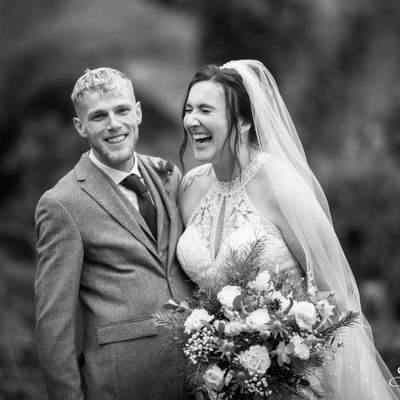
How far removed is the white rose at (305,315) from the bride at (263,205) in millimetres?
709

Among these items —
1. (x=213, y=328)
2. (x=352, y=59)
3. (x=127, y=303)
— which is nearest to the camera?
(x=213, y=328)

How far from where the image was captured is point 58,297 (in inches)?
150

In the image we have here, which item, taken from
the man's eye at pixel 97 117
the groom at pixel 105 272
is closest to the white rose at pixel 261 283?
the groom at pixel 105 272

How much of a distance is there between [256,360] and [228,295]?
13.5 inches

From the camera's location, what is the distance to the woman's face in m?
4.17

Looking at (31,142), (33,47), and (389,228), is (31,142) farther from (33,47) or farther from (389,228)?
(389,228)

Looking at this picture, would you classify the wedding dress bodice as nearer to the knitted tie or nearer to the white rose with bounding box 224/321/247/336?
the knitted tie

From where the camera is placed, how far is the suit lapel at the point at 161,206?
4180 mm

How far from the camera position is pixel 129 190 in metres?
4.20

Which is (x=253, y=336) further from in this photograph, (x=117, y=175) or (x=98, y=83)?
(x=98, y=83)

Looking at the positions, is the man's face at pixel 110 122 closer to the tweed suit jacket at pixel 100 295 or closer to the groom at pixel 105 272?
the groom at pixel 105 272

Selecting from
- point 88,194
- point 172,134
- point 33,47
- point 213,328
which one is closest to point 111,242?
point 88,194

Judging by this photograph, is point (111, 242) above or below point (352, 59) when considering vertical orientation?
below

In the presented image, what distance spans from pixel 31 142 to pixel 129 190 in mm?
5439
